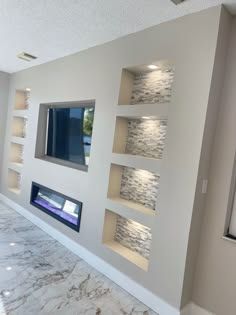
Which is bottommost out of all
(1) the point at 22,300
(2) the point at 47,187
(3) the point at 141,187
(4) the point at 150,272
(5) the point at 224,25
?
(1) the point at 22,300

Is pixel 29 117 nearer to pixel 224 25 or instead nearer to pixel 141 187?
pixel 141 187

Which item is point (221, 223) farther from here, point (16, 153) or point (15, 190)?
point (16, 153)

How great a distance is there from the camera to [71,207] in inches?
130

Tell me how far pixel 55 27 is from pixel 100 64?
23.0 inches

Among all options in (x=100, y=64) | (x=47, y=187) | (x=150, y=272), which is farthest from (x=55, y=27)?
(x=150, y=272)

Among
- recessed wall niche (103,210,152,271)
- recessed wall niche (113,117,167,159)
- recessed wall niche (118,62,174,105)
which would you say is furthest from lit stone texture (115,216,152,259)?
recessed wall niche (118,62,174,105)

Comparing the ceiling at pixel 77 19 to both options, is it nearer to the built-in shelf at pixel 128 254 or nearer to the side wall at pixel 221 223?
the side wall at pixel 221 223

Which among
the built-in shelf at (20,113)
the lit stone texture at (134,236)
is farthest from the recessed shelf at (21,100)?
the lit stone texture at (134,236)

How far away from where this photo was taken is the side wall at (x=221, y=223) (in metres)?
2.01

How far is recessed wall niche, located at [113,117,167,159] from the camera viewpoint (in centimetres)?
252

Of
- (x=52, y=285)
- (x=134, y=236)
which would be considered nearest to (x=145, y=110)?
(x=134, y=236)

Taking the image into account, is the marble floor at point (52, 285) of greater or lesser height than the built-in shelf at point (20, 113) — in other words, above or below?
below

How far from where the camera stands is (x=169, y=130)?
2207 millimetres

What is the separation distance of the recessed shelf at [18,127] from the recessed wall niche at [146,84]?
2.77 m
